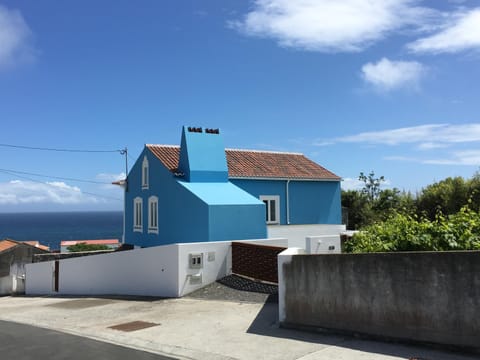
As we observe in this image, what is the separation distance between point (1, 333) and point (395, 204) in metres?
29.1

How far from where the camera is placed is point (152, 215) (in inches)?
890

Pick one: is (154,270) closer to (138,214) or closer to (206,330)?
(206,330)

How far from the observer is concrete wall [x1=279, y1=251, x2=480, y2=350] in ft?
22.8

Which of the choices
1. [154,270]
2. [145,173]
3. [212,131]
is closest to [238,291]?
[154,270]

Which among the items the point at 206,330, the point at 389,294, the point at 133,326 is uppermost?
the point at 389,294

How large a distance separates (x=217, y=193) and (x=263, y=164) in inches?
263

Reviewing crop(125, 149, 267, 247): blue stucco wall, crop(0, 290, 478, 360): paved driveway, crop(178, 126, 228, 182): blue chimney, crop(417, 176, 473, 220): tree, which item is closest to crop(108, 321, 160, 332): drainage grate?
crop(0, 290, 478, 360): paved driveway

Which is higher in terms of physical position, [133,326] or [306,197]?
[306,197]

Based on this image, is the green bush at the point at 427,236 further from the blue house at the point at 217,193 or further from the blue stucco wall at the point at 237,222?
the blue house at the point at 217,193

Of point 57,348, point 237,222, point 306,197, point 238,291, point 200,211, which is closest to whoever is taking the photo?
point 57,348

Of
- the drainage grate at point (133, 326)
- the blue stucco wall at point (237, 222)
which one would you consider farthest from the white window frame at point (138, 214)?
the drainage grate at point (133, 326)

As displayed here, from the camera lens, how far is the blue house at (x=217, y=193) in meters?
18.4

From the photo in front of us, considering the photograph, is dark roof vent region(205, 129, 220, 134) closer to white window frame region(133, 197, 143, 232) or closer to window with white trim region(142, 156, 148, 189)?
window with white trim region(142, 156, 148, 189)

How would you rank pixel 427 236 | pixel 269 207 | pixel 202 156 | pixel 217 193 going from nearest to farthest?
pixel 427 236
pixel 217 193
pixel 202 156
pixel 269 207
